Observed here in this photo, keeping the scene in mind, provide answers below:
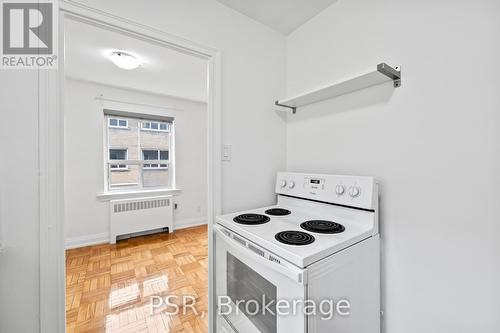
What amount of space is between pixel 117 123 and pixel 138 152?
1.89ft

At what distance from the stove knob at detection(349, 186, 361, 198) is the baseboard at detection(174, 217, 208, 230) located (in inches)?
133

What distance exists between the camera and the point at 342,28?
4.39 ft

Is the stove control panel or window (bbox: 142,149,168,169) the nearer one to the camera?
the stove control panel

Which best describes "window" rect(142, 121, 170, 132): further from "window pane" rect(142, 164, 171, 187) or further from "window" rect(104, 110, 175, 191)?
"window pane" rect(142, 164, 171, 187)

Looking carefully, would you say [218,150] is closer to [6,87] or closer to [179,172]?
[6,87]

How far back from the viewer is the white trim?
375 centimetres

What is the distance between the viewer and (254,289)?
3.18ft

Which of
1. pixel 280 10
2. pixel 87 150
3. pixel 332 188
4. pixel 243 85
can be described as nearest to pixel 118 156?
pixel 87 150

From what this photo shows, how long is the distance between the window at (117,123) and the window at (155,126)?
29 cm

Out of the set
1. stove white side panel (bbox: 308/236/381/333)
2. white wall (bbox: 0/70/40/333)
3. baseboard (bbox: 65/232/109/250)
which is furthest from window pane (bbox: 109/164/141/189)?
stove white side panel (bbox: 308/236/381/333)

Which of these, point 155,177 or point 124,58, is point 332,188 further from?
point 155,177

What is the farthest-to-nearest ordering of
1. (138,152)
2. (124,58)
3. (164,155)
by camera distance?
1. (164,155)
2. (138,152)
3. (124,58)

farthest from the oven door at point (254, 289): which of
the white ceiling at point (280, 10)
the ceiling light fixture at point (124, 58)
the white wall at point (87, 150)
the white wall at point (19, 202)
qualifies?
the white wall at point (87, 150)

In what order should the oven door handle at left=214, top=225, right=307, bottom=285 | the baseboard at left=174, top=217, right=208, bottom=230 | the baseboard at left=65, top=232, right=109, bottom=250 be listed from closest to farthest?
the oven door handle at left=214, top=225, right=307, bottom=285 → the baseboard at left=65, top=232, right=109, bottom=250 → the baseboard at left=174, top=217, right=208, bottom=230
